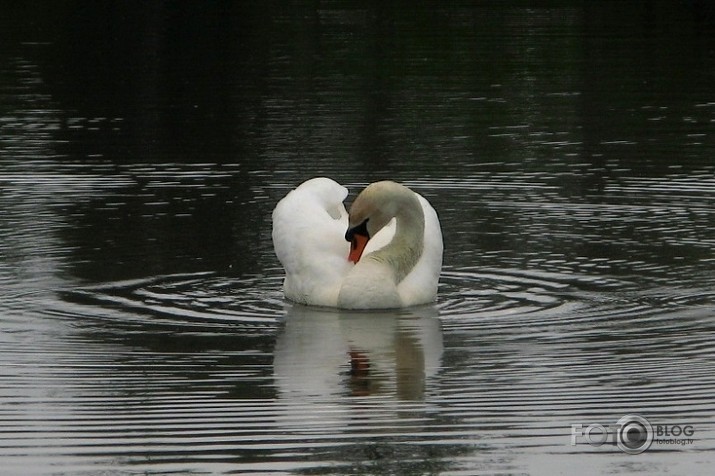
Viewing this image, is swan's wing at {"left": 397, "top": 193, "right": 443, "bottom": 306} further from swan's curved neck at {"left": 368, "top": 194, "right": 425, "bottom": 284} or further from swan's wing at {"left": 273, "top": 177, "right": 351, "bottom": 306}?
swan's wing at {"left": 273, "top": 177, "right": 351, "bottom": 306}

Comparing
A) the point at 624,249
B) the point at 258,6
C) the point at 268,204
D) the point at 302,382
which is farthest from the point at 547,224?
the point at 258,6

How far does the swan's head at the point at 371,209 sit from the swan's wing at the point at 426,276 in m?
0.35

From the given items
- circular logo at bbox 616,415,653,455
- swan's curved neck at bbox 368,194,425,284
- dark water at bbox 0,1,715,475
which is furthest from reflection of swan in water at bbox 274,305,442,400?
circular logo at bbox 616,415,653,455

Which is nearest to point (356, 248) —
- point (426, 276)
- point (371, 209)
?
point (371, 209)

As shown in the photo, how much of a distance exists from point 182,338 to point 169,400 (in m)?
1.80

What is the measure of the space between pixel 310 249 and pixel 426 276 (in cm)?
92

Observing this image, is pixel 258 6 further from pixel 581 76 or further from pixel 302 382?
pixel 302 382

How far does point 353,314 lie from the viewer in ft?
42.9

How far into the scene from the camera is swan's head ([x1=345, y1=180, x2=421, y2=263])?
13.4m

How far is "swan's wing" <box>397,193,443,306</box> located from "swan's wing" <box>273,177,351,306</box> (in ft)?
1.66

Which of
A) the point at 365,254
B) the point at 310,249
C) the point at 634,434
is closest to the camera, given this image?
the point at 634,434

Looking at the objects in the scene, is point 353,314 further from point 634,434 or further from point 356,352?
point 634,434

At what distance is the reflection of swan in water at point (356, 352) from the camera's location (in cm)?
1079

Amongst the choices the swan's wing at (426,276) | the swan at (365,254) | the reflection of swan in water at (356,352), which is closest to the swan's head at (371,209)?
the swan at (365,254)
